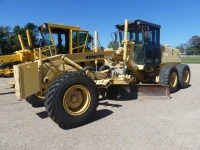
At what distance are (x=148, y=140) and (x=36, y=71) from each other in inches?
114

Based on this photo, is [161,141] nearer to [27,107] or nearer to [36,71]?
[36,71]

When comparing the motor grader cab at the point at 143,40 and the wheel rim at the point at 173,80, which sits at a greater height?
Answer: the motor grader cab at the point at 143,40

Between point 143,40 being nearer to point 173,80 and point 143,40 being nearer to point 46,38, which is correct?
point 173,80

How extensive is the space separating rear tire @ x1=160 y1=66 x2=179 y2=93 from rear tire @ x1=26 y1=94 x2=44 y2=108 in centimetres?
441

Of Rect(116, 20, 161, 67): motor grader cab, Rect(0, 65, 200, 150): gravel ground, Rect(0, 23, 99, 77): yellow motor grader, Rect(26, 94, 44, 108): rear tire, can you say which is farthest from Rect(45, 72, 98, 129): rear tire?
Rect(0, 23, 99, 77): yellow motor grader

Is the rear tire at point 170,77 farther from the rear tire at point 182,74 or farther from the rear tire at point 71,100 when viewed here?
the rear tire at point 71,100

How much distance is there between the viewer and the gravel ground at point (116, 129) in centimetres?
436

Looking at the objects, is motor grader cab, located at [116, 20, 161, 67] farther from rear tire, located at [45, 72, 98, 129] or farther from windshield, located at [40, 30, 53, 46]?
windshield, located at [40, 30, 53, 46]

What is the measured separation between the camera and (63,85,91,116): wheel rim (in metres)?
5.37

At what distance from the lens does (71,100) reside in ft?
18.1

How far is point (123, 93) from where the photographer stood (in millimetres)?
8141

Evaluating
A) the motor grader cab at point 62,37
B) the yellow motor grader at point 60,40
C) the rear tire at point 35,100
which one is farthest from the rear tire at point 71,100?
the motor grader cab at point 62,37

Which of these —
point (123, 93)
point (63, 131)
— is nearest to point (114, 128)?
point (63, 131)

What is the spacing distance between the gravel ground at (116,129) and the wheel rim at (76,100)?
41 cm
